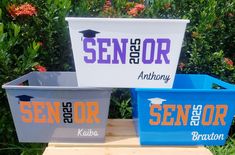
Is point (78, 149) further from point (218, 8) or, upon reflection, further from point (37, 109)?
point (218, 8)

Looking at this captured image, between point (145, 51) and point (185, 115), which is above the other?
point (145, 51)

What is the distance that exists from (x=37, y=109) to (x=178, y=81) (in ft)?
2.09

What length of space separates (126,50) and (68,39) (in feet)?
1.63

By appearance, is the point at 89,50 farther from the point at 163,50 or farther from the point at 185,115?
the point at 185,115

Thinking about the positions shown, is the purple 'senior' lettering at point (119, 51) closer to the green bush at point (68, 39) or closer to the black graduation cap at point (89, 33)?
the black graduation cap at point (89, 33)

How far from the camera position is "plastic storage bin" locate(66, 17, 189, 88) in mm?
1146

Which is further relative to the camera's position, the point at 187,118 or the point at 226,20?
the point at 226,20

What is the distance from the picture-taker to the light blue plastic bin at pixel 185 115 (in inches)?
47.3

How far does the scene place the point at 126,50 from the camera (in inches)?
46.9

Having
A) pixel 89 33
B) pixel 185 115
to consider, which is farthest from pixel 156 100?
pixel 89 33

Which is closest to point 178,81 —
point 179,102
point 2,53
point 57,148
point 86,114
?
point 179,102

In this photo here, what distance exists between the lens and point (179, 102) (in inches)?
47.7

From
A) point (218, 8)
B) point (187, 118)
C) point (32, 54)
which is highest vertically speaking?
point (218, 8)

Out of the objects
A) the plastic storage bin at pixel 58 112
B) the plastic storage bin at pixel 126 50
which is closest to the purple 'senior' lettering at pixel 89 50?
the plastic storage bin at pixel 126 50
